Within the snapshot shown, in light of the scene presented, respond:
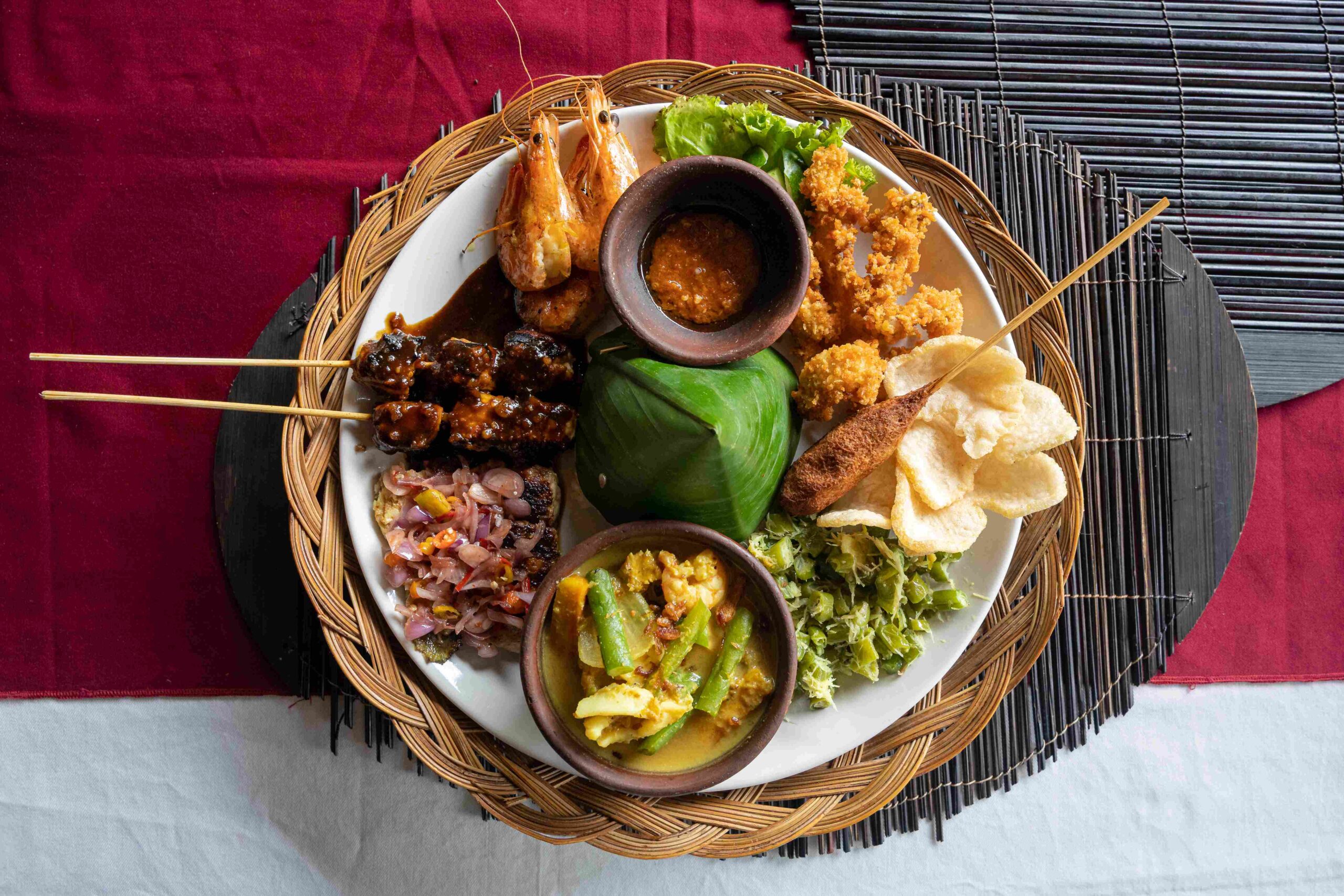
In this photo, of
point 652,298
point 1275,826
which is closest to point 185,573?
point 652,298

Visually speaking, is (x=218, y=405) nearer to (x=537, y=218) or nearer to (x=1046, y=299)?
(x=537, y=218)

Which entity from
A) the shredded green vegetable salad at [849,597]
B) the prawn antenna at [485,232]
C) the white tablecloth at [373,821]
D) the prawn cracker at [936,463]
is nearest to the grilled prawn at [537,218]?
the prawn antenna at [485,232]

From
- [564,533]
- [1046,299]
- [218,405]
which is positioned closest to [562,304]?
[564,533]

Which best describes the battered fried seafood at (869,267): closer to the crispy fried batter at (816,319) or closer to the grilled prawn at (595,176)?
the crispy fried batter at (816,319)

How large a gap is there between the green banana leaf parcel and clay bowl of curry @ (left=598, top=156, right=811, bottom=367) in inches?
5.1

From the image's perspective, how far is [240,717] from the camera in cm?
370

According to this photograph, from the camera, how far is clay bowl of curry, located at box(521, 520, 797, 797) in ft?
9.26

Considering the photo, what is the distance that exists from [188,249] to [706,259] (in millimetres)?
2507

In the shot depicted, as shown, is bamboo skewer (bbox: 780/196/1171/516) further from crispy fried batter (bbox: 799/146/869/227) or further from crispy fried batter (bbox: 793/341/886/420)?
crispy fried batter (bbox: 799/146/869/227)

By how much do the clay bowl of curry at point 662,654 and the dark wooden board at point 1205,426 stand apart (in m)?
2.11

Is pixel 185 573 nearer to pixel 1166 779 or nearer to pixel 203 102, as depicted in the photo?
pixel 203 102

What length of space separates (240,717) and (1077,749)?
3.96 meters

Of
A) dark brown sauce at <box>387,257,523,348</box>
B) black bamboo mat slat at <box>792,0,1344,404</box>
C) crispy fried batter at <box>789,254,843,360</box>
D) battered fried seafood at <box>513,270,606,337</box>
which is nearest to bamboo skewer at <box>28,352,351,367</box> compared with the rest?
dark brown sauce at <box>387,257,523,348</box>

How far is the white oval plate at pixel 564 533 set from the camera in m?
3.19
